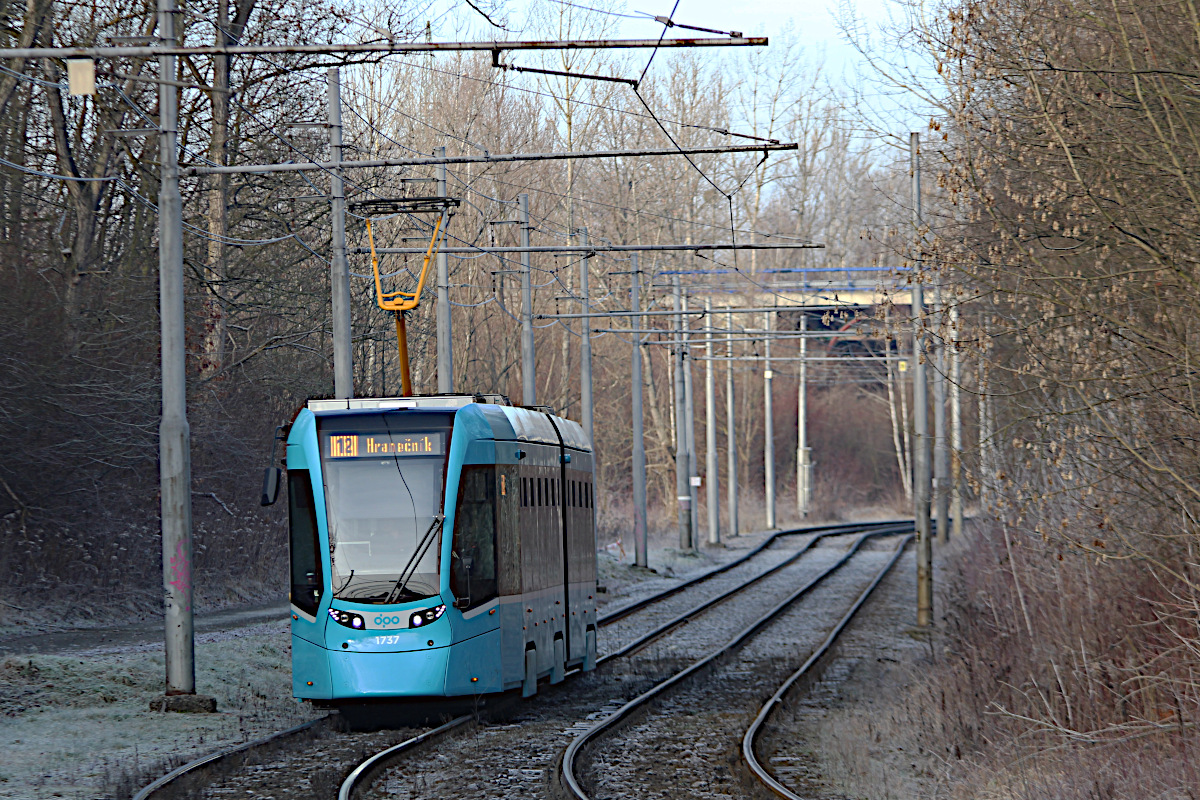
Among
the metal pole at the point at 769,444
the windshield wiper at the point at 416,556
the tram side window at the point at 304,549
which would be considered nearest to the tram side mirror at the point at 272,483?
the tram side window at the point at 304,549

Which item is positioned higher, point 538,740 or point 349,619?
point 349,619

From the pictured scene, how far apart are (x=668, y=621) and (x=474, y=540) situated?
12239 millimetres

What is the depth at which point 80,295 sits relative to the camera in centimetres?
2328

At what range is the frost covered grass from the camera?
11.8 metres

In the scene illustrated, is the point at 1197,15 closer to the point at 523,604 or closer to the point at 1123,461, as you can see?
the point at 1123,461

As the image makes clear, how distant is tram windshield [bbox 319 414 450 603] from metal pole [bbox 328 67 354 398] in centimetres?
634

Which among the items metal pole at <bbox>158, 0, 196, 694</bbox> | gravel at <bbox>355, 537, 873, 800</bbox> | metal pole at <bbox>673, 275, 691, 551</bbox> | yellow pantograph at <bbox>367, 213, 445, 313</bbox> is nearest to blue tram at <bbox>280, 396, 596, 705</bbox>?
gravel at <bbox>355, 537, 873, 800</bbox>

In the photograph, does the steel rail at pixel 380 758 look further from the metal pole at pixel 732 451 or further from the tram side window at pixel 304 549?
the metal pole at pixel 732 451

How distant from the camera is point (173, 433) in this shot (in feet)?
49.8

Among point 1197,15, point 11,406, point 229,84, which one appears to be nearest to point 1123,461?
point 1197,15

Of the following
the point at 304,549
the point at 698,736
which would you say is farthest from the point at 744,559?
the point at 304,549

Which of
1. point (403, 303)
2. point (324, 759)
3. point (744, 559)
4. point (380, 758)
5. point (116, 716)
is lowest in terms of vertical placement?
point (744, 559)

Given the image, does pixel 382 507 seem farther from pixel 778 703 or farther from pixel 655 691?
pixel 778 703

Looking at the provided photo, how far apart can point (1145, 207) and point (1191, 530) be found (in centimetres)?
225
